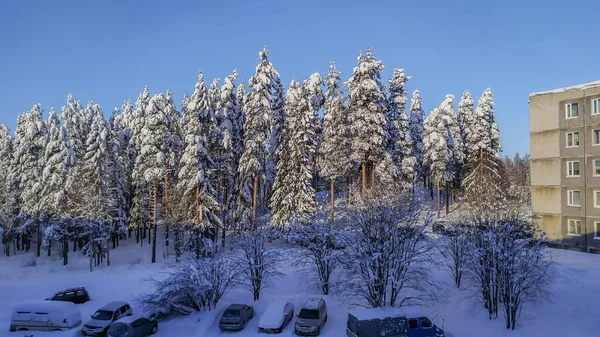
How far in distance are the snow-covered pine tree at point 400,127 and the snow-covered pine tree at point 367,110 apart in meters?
12.2

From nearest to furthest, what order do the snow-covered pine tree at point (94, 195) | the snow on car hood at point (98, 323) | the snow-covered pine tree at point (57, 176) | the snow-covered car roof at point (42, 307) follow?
the snow on car hood at point (98, 323), the snow-covered car roof at point (42, 307), the snow-covered pine tree at point (94, 195), the snow-covered pine tree at point (57, 176)

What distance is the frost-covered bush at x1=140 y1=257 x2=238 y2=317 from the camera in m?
21.6

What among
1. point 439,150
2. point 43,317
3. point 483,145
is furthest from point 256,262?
point 483,145

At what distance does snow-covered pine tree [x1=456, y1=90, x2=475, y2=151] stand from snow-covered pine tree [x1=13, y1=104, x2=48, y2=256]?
172ft

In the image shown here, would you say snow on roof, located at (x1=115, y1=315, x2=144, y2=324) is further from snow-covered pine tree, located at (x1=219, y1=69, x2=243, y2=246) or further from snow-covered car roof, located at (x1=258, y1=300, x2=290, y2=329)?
snow-covered pine tree, located at (x1=219, y1=69, x2=243, y2=246)

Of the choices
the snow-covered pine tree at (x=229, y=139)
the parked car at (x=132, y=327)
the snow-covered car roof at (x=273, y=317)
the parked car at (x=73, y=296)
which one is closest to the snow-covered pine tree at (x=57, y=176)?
the snow-covered pine tree at (x=229, y=139)

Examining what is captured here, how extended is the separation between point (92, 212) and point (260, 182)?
1792 cm

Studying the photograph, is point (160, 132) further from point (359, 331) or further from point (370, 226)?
point (359, 331)

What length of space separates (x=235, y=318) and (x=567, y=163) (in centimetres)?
3097

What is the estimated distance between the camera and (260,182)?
46500 mm

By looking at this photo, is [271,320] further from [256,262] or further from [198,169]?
[198,169]

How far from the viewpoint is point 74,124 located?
47.9 metres

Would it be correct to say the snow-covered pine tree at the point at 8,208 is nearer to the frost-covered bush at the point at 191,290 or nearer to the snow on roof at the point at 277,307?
the frost-covered bush at the point at 191,290

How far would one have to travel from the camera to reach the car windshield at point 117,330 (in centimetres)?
1842
